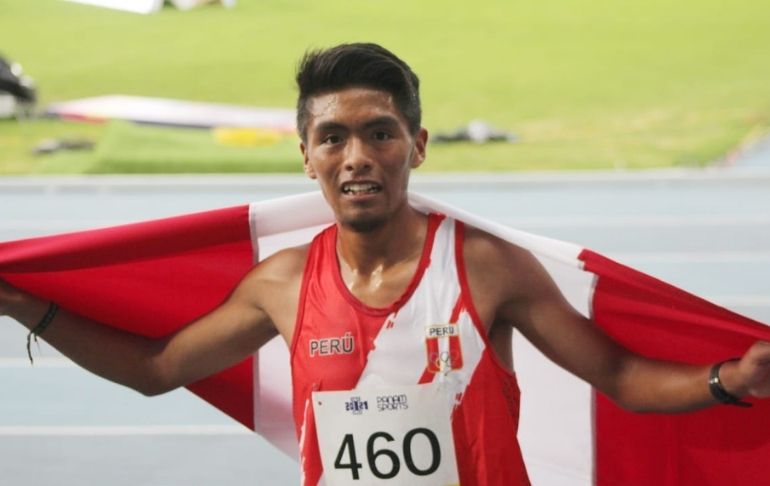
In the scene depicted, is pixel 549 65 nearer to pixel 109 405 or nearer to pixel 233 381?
pixel 109 405

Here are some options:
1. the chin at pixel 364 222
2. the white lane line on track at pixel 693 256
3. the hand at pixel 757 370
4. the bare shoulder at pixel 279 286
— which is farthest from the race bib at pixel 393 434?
the white lane line on track at pixel 693 256

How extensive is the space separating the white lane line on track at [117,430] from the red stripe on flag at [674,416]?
85.7 inches

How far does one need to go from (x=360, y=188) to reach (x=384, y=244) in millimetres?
187

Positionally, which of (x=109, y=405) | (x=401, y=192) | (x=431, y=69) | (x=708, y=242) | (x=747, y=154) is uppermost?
(x=431, y=69)

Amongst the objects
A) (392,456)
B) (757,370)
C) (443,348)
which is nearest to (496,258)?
(443,348)

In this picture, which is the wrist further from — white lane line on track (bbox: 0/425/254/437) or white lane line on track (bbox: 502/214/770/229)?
white lane line on track (bbox: 502/214/770/229)

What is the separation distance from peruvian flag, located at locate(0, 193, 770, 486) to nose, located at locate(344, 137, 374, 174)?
Answer: 0.95ft

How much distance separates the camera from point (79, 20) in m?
15.5

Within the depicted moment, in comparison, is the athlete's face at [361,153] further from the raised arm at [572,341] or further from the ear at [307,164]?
the raised arm at [572,341]

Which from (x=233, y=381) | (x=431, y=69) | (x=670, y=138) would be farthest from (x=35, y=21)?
(x=233, y=381)

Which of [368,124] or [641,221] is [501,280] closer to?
[368,124]

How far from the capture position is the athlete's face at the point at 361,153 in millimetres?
2551

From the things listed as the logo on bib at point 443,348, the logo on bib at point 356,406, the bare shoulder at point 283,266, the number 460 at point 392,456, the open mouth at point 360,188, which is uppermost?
the open mouth at point 360,188

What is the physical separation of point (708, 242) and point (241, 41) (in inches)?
327
